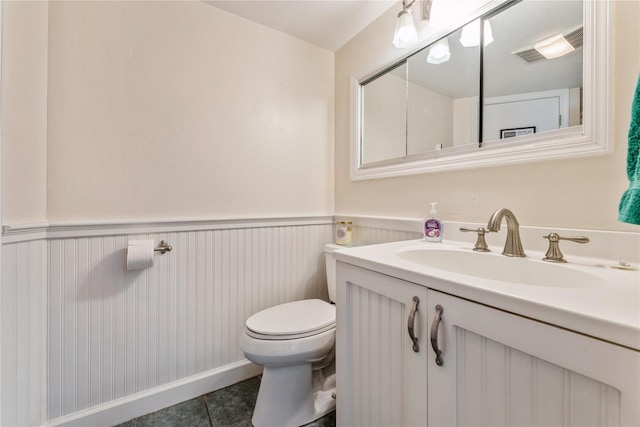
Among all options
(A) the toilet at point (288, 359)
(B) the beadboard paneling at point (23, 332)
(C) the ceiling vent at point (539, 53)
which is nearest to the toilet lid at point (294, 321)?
(A) the toilet at point (288, 359)

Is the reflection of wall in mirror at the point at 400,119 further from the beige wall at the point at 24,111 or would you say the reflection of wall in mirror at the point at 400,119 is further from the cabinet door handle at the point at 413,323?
the beige wall at the point at 24,111

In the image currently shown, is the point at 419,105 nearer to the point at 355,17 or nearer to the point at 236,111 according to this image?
the point at 355,17

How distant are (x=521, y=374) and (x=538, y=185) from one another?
25.9 inches

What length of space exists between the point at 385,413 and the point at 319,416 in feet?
1.90

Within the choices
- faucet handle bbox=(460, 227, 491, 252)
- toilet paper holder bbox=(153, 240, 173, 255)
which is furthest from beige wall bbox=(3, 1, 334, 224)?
faucet handle bbox=(460, 227, 491, 252)

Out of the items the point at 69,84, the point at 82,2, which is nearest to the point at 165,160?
the point at 69,84

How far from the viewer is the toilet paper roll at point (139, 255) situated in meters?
1.13

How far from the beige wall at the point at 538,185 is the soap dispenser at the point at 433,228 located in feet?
0.18

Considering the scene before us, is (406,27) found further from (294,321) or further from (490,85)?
(294,321)

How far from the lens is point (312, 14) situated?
4.79 feet

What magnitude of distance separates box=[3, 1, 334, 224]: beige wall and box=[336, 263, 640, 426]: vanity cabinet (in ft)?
2.98

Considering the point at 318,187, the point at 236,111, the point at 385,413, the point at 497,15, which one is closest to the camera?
the point at 385,413

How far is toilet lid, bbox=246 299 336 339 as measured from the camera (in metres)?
1.10

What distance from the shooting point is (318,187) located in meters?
1.77
